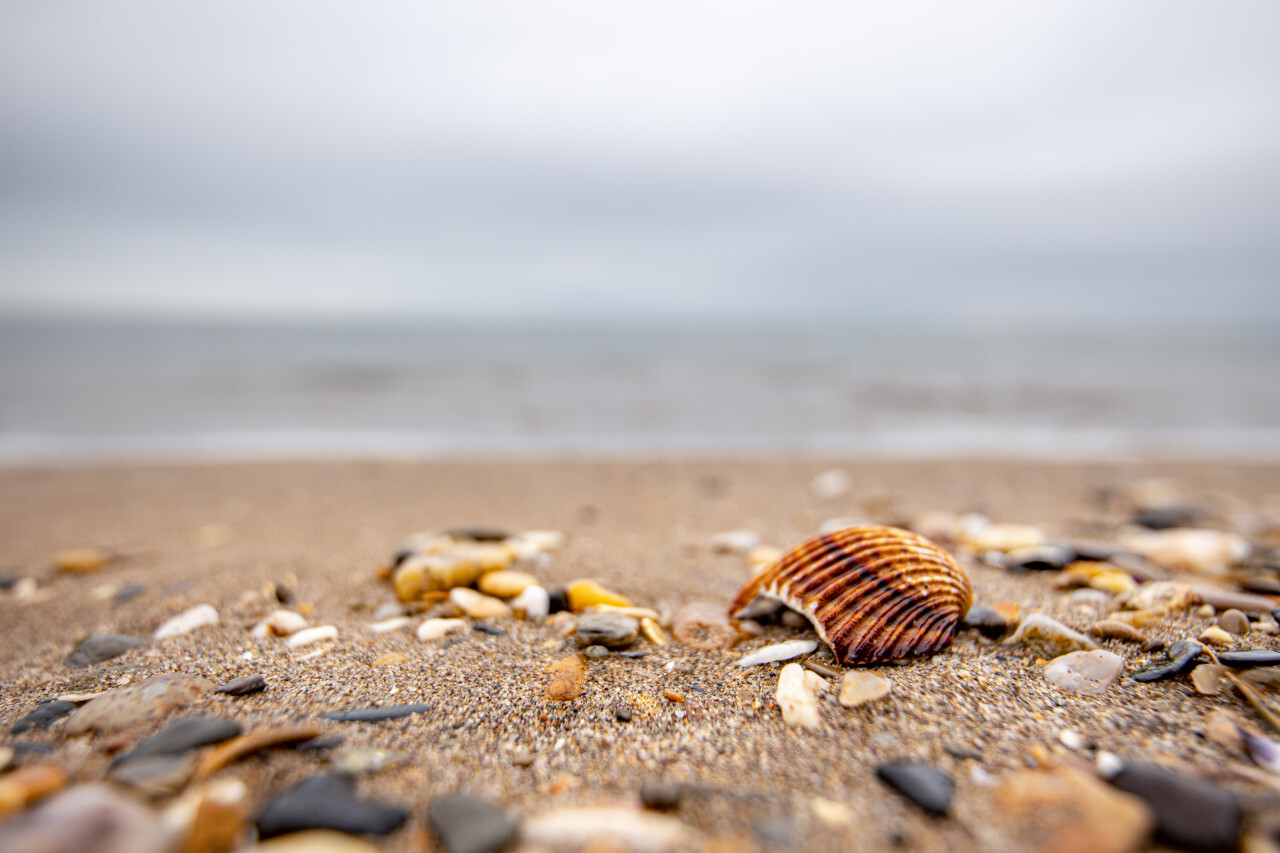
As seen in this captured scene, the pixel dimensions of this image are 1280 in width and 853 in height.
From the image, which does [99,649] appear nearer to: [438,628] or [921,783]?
[438,628]

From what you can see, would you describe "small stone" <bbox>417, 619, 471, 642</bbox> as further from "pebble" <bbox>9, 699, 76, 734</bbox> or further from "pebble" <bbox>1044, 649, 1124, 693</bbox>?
"pebble" <bbox>1044, 649, 1124, 693</bbox>

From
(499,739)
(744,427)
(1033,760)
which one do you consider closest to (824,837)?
(1033,760)

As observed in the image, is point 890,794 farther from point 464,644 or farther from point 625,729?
point 464,644

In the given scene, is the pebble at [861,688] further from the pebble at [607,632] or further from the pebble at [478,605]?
the pebble at [478,605]

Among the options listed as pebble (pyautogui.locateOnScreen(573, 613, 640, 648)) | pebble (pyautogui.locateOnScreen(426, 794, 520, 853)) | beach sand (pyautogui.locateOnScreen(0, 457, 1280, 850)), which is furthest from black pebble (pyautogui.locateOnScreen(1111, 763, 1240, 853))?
pebble (pyautogui.locateOnScreen(573, 613, 640, 648))

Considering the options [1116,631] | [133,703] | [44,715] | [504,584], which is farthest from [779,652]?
[44,715]

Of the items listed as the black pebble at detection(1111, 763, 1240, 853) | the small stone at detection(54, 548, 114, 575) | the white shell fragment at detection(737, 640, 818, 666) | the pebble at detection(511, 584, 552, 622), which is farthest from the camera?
the small stone at detection(54, 548, 114, 575)
